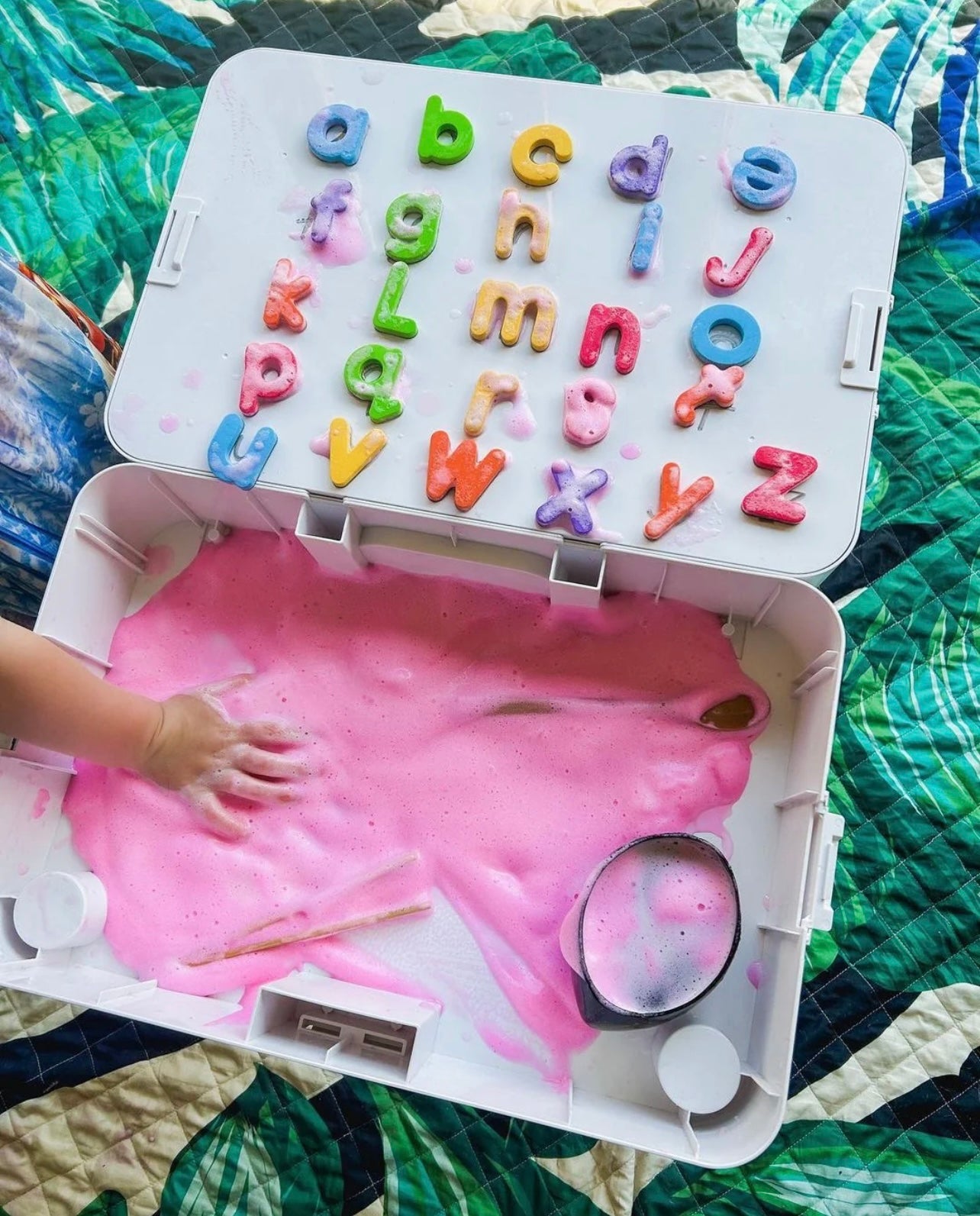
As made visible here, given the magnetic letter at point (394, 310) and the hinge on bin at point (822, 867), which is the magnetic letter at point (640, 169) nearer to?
the magnetic letter at point (394, 310)

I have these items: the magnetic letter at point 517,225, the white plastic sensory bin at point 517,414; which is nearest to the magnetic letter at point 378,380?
the white plastic sensory bin at point 517,414

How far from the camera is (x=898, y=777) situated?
0.83 meters

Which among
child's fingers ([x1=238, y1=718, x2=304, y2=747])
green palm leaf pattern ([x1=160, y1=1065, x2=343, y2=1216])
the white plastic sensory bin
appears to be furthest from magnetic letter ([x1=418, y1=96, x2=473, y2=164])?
green palm leaf pattern ([x1=160, y1=1065, x2=343, y2=1216])

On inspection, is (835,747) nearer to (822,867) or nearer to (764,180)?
(822,867)

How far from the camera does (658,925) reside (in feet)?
2.16

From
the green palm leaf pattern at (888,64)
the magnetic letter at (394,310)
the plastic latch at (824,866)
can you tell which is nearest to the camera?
the plastic latch at (824,866)

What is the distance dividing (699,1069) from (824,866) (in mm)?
157

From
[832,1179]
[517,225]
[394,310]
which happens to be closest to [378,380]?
[394,310]

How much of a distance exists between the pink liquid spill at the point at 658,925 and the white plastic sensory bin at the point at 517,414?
0.12 ft

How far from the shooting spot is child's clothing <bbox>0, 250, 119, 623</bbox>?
69 centimetres

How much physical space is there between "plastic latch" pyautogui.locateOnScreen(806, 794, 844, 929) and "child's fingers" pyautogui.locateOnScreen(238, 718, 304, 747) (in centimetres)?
38

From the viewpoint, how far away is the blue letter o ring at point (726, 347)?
682 mm

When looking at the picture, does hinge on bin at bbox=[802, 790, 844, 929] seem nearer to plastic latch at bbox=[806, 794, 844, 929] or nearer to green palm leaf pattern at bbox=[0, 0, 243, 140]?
plastic latch at bbox=[806, 794, 844, 929]

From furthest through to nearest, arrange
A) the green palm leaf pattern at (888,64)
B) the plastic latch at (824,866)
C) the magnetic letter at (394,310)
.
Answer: the green palm leaf pattern at (888,64), the magnetic letter at (394,310), the plastic latch at (824,866)
